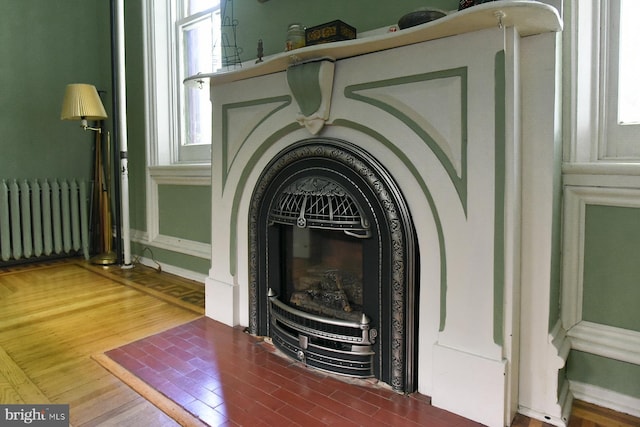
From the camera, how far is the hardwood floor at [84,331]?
1.49 meters

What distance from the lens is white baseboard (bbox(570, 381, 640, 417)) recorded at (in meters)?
1.47

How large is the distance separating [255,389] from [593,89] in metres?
1.74

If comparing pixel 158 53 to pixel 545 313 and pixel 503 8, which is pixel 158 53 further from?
pixel 545 313

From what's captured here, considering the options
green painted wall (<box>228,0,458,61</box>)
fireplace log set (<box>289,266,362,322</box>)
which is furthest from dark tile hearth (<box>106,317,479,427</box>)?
green painted wall (<box>228,0,458,61</box>)

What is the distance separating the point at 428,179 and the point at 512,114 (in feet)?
1.14

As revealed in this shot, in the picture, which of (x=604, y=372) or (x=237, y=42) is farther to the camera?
(x=237, y=42)

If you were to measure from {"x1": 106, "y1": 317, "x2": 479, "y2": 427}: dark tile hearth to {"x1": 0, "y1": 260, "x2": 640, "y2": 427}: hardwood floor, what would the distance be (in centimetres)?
13

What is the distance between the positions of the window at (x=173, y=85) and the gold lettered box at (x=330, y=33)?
5.58 feet

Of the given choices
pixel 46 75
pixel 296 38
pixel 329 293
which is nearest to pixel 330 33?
pixel 296 38

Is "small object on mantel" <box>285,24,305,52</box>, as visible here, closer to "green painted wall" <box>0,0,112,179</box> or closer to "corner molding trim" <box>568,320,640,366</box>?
"corner molding trim" <box>568,320,640,366</box>

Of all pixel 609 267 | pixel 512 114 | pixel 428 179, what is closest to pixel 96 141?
pixel 428 179

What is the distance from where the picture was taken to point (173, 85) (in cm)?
343

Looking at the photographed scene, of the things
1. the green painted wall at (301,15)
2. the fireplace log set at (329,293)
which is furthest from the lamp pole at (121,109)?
the fireplace log set at (329,293)

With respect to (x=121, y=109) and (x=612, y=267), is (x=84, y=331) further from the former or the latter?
(x=612, y=267)
